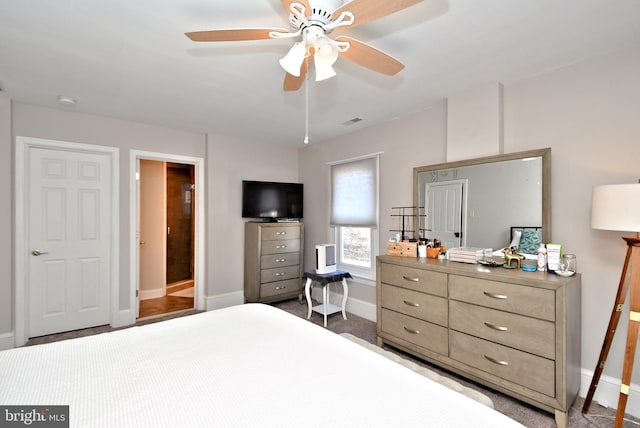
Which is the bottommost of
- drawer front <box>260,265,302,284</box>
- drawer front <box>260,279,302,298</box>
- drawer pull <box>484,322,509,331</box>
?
drawer front <box>260,279,302,298</box>

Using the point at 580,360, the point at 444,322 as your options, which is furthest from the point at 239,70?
the point at 580,360

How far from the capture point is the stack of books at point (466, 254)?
242 centimetres

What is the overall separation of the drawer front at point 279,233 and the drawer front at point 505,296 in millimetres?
2515

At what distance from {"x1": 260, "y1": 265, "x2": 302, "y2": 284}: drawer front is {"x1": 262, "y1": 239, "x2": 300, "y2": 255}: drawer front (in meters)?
0.25

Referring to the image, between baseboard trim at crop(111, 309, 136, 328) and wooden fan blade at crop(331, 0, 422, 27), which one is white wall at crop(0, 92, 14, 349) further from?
wooden fan blade at crop(331, 0, 422, 27)

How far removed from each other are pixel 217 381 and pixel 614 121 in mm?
2846

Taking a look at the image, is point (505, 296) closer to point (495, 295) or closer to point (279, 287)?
point (495, 295)

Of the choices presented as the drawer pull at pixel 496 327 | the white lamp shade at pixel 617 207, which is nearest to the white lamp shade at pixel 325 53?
the white lamp shade at pixel 617 207

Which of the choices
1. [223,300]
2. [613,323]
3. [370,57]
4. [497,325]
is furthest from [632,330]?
[223,300]

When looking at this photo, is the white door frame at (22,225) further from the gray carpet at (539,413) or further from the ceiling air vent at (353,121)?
the gray carpet at (539,413)

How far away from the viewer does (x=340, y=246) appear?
4.21m

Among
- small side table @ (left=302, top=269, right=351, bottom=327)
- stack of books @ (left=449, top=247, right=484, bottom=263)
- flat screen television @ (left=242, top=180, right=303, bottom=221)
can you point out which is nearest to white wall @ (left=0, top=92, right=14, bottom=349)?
flat screen television @ (left=242, top=180, right=303, bottom=221)

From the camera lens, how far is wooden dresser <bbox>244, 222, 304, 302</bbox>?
4.07 m
